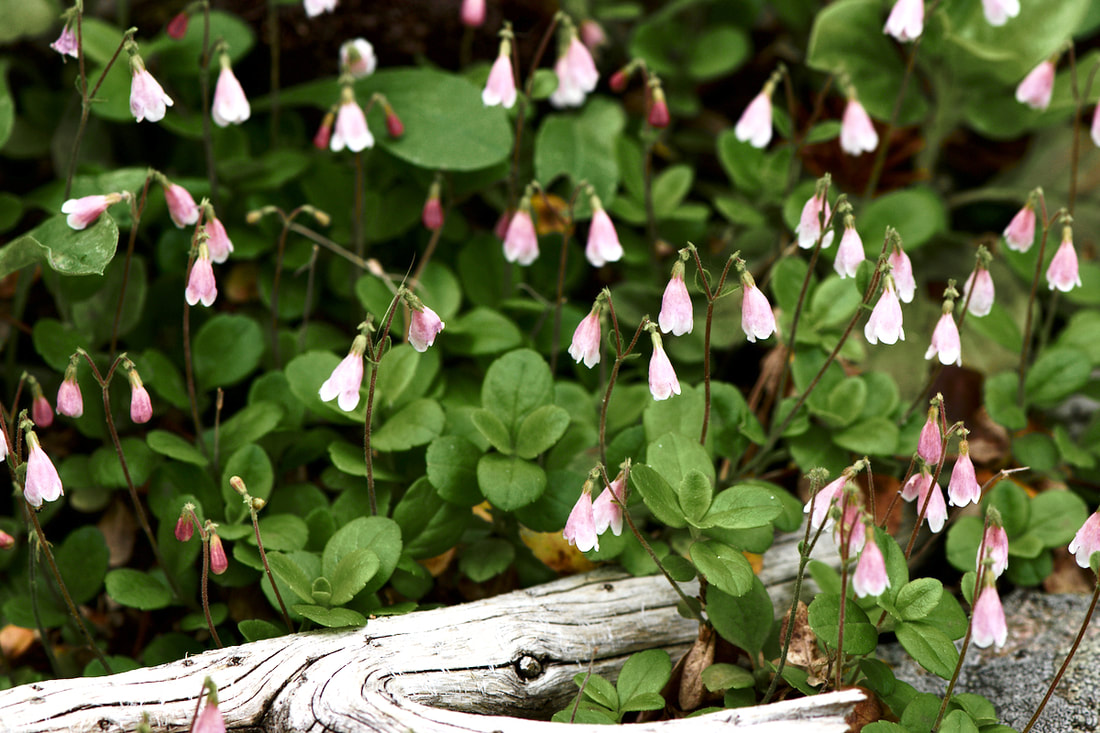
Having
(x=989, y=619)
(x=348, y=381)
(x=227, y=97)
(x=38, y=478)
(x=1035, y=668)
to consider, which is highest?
(x=227, y=97)

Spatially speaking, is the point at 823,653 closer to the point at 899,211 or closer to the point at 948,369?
the point at 948,369

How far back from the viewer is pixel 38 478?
183 centimetres

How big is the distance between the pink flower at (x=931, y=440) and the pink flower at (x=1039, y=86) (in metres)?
1.45

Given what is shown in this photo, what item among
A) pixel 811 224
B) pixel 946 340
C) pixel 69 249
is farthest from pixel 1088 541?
pixel 69 249

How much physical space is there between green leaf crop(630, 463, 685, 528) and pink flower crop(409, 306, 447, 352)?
496 mm

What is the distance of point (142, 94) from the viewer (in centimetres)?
211

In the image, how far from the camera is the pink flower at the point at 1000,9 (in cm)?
254

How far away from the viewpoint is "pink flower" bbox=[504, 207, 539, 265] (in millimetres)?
2510

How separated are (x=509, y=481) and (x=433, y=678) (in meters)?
0.44

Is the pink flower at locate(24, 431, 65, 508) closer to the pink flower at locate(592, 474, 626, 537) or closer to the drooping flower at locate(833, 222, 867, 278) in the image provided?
the pink flower at locate(592, 474, 626, 537)

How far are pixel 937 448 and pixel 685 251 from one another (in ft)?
2.08

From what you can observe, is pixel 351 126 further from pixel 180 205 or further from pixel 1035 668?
pixel 1035 668

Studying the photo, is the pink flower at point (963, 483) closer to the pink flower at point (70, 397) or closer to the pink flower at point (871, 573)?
the pink flower at point (871, 573)

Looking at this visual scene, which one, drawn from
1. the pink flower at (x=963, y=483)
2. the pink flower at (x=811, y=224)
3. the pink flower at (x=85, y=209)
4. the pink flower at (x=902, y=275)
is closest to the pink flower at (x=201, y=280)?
the pink flower at (x=85, y=209)
